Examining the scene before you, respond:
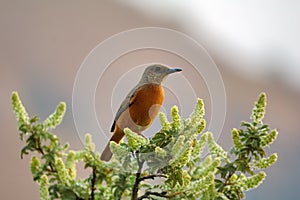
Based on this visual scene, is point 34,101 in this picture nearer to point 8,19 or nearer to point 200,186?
point 8,19

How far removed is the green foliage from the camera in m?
0.51

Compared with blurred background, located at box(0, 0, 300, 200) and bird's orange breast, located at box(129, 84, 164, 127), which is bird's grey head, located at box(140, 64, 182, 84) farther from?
blurred background, located at box(0, 0, 300, 200)

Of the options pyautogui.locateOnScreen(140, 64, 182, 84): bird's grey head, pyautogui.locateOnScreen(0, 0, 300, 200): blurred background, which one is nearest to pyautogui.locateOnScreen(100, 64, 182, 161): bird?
pyautogui.locateOnScreen(140, 64, 182, 84): bird's grey head

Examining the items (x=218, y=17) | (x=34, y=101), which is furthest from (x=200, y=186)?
(x=34, y=101)

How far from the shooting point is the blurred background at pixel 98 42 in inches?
56.9

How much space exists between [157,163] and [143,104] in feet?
0.32

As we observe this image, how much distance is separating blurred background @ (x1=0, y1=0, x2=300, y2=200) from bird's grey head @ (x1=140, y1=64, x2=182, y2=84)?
719mm

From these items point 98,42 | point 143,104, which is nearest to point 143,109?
point 143,104

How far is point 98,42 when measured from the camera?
5.12ft

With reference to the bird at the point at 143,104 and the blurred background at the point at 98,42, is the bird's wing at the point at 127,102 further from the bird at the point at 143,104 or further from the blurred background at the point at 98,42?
the blurred background at the point at 98,42

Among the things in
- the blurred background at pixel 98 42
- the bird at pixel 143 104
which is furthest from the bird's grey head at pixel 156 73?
the blurred background at pixel 98 42

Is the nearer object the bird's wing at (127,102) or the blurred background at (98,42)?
the bird's wing at (127,102)

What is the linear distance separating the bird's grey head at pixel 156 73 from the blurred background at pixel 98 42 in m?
0.72

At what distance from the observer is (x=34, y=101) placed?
1409 millimetres
